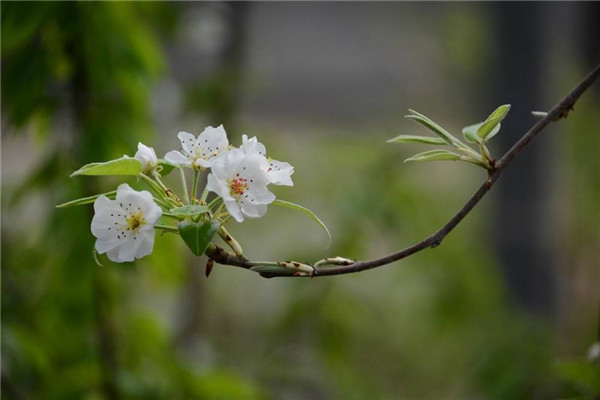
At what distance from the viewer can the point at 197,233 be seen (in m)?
0.50

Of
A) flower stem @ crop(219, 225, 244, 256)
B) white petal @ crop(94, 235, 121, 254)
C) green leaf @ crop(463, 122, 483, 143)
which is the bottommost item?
white petal @ crop(94, 235, 121, 254)

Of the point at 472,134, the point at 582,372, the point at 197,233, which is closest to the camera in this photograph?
the point at 197,233

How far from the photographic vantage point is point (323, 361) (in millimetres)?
1556

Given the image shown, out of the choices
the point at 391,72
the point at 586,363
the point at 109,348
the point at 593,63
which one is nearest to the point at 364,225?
the point at 109,348

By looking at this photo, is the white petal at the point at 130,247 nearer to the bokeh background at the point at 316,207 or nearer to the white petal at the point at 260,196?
the white petal at the point at 260,196

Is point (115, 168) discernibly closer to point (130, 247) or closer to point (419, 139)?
point (130, 247)

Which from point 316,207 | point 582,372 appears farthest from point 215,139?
point 316,207

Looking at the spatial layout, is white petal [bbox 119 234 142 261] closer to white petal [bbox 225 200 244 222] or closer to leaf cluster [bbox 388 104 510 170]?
white petal [bbox 225 200 244 222]

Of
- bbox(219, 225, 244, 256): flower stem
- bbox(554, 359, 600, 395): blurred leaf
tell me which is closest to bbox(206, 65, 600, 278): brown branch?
bbox(219, 225, 244, 256): flower stem

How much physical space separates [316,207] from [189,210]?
1412 millimetres

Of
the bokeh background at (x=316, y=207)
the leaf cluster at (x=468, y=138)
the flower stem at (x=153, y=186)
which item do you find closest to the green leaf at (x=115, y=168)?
the flower stem at (x=153, y=186)

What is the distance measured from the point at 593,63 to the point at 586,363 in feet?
4.76

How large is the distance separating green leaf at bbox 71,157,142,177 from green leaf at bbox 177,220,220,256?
59mm

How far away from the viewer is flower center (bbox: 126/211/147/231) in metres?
0.52
